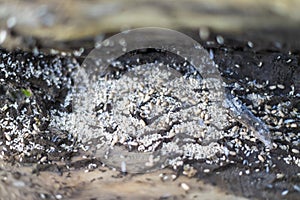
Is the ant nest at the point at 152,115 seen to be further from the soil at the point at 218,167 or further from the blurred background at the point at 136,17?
the blurred background at the point at 136,17

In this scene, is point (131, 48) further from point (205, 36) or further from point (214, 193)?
point (214, 193)

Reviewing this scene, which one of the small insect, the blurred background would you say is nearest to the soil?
the small insect

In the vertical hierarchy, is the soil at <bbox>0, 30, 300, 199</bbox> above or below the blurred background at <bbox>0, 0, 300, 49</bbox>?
below

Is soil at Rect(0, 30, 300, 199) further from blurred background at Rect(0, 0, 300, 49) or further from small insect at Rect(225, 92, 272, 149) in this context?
blurred background at Rect(0, 0, 300, 49)

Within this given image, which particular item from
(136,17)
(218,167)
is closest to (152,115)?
(218,167)

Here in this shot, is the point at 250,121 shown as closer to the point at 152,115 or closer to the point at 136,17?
the point at 152,115
